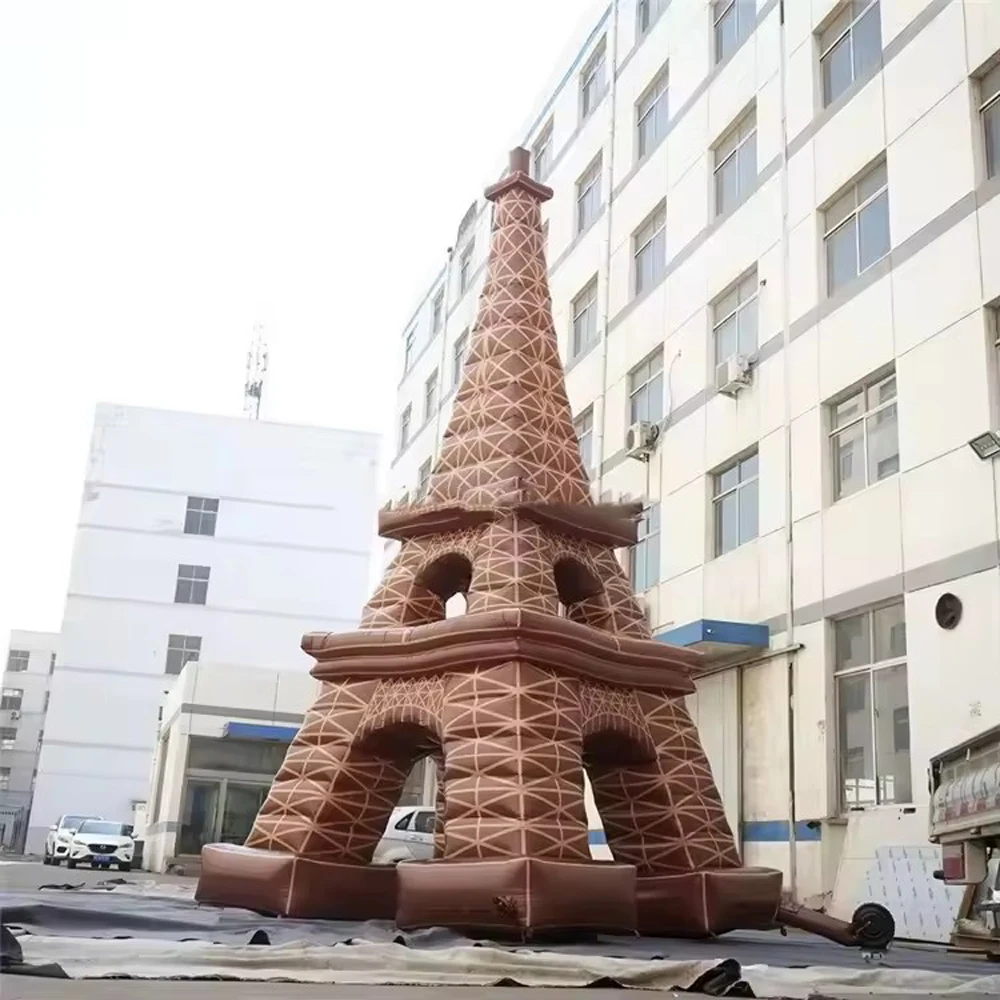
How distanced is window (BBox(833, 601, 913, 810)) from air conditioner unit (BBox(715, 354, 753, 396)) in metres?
3.62

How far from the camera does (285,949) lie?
5266mm

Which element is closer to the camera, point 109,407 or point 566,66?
point 566,66

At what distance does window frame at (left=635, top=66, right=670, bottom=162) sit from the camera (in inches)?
734

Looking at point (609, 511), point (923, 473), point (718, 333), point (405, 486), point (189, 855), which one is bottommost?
point (189, 855)

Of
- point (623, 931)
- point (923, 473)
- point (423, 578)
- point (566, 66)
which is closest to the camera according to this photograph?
point (623, 931)

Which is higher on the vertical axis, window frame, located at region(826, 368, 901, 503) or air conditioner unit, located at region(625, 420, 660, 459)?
air conditioner unit, located at region(625, 420, 660, 459)

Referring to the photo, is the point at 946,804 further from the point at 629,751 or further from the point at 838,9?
the point at 838,9

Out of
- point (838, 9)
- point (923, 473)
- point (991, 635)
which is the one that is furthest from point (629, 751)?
point (838, 9)

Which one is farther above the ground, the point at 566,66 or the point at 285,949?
the point at 566,66

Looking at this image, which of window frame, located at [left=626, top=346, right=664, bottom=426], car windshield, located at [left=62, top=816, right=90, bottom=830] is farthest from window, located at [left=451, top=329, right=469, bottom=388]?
car windshield, located at [left=62, top=816, right=90, bottom=830]

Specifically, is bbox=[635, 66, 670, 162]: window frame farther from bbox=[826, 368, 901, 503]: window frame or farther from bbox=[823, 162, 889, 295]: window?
bbox=[826, 368, 901, 503]: window frame

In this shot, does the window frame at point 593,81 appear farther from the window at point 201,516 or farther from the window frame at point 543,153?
the window at point 201,516

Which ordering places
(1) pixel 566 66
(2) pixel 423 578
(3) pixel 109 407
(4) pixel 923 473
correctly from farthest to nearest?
(3) pixel 109 407
(1) pixel 566 66
(4) pixel 923 473
(2) pixel 423 578

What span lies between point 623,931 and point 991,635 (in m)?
4.80
